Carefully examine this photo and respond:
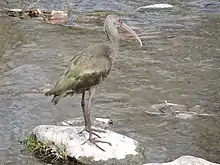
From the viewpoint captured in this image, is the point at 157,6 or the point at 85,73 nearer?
the point at 85,73

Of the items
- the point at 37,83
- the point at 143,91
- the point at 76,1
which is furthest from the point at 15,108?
the point at 76,1

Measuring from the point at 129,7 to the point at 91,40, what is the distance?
120 inches

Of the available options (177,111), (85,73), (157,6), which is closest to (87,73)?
(85,73)

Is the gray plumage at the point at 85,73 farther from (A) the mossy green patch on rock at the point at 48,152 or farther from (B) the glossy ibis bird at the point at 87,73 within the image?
(A) the mossy green patch on rock at the point at 48,152

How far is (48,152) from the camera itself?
17.7ft

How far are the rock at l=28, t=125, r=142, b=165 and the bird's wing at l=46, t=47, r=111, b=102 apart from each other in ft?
1.39

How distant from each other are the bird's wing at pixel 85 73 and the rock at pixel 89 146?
42 centimetres

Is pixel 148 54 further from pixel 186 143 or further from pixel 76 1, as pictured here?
pixel 76 1

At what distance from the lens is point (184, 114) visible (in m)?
6.70

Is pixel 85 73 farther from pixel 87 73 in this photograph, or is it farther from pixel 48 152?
pixel 48 152

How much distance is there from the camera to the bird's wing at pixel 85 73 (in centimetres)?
519

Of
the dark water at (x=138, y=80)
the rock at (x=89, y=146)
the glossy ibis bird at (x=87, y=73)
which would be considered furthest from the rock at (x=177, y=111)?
the glossy ibis bird at (x=87, y=73)

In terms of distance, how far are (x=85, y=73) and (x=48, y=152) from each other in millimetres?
793

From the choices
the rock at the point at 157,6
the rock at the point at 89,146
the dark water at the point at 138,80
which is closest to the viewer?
the rock at the point at 89,146
